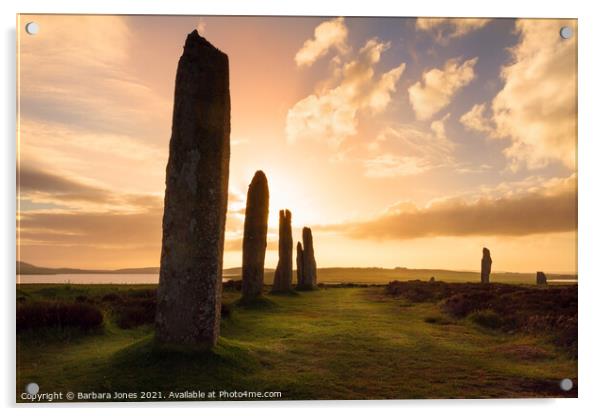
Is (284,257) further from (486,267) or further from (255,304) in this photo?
(486,267)

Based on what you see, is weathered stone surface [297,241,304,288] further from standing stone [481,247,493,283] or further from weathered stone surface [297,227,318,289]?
standing stone [481,247,493,283]

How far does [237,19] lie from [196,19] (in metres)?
0.73

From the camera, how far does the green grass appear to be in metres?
7.57

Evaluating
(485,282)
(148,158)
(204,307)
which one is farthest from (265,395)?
(485,282)

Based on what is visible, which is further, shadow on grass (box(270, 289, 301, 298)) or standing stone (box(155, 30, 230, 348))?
shadow on grass (box(270, 289, 301, 298))

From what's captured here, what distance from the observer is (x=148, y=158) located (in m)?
9.85

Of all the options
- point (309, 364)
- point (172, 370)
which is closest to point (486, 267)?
point (309, 364)

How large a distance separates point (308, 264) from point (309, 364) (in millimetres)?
21013

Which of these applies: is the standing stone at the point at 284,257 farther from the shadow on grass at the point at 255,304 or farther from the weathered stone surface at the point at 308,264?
the shadow on grass at the point at 255,304

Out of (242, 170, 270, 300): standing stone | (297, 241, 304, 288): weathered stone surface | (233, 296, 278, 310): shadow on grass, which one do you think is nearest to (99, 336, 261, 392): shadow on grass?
(233, 296, 278, 310): shadow on grass

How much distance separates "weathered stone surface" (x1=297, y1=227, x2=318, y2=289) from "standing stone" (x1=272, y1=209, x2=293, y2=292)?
449 cm

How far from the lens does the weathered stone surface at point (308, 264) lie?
29031mm

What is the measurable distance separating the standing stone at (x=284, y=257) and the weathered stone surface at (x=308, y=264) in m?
4.49

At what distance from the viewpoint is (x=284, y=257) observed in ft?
79.6
